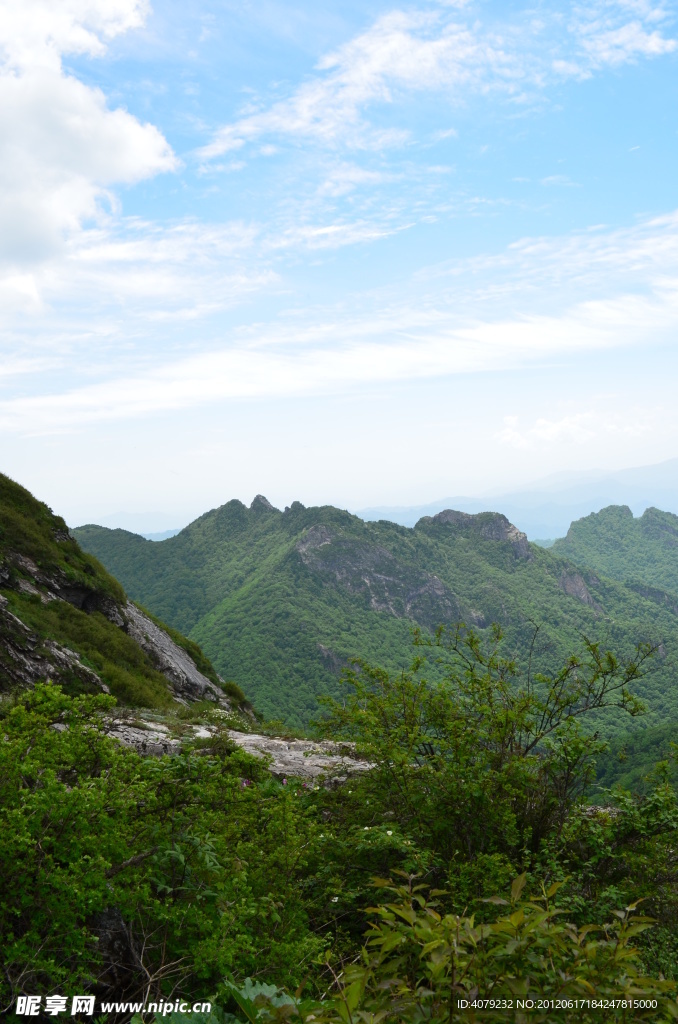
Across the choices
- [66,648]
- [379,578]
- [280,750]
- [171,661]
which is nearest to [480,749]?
[280,750]

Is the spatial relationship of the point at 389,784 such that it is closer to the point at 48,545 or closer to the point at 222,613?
the point at 48,545

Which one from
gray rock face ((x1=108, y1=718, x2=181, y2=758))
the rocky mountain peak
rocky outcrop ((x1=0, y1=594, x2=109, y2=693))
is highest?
the rocky mountain peak

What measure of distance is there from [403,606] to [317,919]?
443ft

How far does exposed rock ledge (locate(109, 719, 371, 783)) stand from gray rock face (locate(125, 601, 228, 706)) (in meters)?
8.02

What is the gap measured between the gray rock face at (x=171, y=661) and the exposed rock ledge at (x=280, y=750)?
8.02 m

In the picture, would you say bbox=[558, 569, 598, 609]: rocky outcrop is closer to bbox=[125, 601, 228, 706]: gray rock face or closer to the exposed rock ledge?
bbox=[125, 601, 228, 706]: gray rock face

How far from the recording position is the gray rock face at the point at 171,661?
21781 mm

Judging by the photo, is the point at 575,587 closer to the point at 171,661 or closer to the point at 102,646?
the point at 171,661

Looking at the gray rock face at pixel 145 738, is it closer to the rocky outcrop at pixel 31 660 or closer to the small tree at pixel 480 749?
the small tree at pixel 480 749

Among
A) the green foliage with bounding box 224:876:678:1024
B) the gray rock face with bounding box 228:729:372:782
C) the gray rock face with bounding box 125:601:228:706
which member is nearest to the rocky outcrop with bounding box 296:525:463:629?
the gray rock face with bounding box 125:601:228:706

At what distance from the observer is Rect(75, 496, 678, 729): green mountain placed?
349 feet

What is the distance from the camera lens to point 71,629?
1842 cm

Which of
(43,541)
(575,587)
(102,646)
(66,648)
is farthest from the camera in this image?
(575,587)

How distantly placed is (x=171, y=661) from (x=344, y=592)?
116 m
